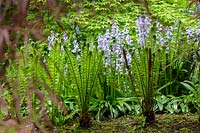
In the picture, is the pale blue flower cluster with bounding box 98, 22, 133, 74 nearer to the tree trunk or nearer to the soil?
the soil

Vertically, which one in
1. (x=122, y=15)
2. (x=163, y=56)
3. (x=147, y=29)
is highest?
(x=122, y=15)

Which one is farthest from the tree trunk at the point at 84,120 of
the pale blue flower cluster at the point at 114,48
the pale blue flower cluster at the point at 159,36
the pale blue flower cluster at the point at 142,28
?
the pale blue flower cluster at the point at 159,36

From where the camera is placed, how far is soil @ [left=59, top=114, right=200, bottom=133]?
10.0 feet

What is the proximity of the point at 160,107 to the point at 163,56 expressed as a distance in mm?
510

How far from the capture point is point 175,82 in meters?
4.06

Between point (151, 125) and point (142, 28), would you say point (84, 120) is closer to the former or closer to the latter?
point (151, 125)

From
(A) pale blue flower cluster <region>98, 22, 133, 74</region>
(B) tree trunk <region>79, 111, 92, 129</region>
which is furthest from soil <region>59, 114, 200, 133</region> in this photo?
(A) pale blue flower cluster <region>98, 22, 133, 74</region>

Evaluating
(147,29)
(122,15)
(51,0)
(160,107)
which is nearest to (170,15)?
(122,15)

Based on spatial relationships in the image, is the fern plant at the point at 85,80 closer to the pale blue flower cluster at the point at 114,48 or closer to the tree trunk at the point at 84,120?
the tree trunk at the point at 84,120

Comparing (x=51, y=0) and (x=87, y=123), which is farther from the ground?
(x=51, y=0)

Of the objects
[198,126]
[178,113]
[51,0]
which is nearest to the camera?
[51,0]

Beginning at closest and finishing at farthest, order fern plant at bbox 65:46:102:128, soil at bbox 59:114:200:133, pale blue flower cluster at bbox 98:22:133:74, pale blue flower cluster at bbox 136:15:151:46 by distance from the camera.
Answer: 1. soil at bbox 59:114:200:133
2. fern plant at bbox 65:46:102:128
3. pale blue flower cluster at bbox 136:15:151:46
4. pale blue flower cluster at bbox 98:22:133:74

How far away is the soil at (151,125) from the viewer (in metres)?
3.05

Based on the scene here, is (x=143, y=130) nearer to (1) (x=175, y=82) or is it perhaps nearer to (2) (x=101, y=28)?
(1) (x=175, y=82)
